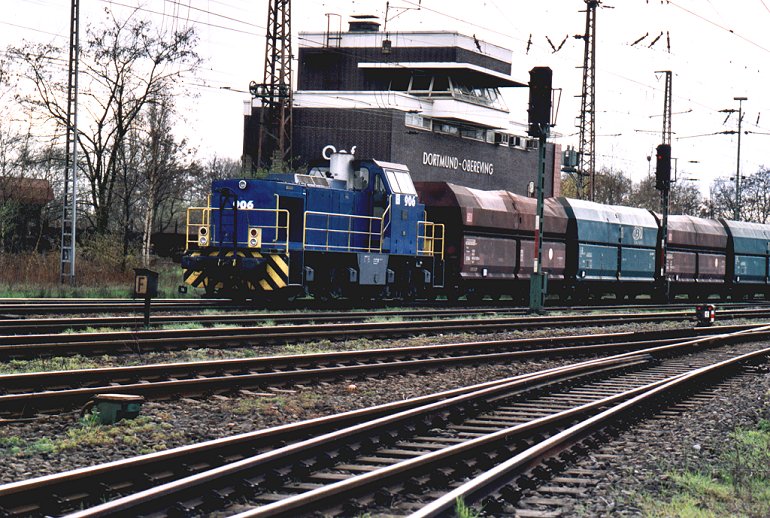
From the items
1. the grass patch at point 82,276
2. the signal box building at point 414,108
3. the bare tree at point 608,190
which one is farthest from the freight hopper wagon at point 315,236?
the bare tree at point 608,190

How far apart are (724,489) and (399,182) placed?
19301mm

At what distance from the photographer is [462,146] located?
64.4 metres

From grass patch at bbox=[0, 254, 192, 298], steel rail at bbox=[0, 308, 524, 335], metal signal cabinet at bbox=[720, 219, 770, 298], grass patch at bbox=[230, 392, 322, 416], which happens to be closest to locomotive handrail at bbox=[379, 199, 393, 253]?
steel rail at bbox=[0, 308, 524, 335]

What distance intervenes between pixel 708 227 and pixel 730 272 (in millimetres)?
3048

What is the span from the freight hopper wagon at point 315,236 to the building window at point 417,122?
1295 inches

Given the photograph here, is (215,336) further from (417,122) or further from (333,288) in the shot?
(417,122)

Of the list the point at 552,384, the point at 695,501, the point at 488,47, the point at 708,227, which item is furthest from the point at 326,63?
the point at 695,501

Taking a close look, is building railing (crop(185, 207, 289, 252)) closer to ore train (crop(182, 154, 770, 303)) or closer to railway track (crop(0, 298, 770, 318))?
ore train (crop(182, 154, 770, 303))

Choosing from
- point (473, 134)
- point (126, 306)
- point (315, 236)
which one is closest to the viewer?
point (126, 306)

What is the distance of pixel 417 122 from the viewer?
60469 mm

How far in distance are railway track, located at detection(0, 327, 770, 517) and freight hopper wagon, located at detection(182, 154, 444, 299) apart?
11976 mm

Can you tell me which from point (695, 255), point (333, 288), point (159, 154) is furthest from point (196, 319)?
point (695, 255)

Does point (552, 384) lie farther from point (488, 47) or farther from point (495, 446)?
point (488, 47)

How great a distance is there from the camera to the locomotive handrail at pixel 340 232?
23203 mm
